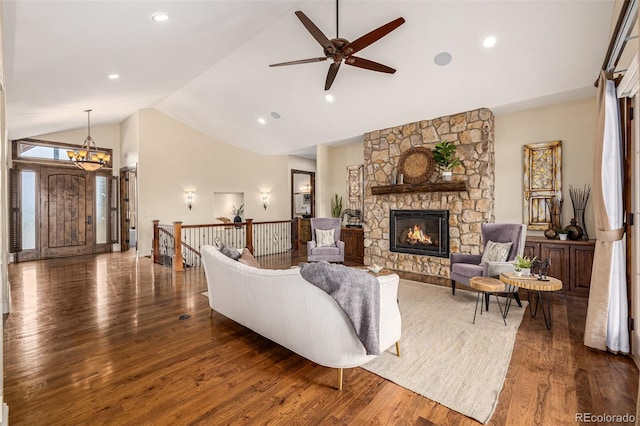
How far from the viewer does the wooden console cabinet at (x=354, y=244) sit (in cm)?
757

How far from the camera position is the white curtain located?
2.85 m

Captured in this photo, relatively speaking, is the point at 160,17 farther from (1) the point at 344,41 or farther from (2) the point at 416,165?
(2) the point at 416,165

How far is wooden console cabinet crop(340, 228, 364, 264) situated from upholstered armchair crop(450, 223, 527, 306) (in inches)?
118

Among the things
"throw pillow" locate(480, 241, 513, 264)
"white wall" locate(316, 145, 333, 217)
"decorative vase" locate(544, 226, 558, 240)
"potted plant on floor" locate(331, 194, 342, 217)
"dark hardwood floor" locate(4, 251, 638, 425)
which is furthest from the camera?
"potted plant on floor" locate(331, 194, 342, 217)

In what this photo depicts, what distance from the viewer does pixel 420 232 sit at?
246 inches

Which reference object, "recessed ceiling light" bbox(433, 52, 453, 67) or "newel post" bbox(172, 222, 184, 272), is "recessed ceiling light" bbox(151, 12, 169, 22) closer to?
"recessed ceiling light" bbox(433, 52, 453, 67)

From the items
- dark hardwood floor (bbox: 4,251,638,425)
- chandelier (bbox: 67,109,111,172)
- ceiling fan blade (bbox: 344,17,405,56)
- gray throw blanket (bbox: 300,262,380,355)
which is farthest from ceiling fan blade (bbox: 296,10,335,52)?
chandelier (bbox: 67,109,111,172)

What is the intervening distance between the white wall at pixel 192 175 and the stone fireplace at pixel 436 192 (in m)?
4.22

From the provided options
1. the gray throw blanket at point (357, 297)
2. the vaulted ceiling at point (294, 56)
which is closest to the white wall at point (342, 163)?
the vaulted ceiling at point (294, 56)

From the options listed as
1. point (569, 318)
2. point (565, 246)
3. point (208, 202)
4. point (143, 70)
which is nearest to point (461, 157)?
point (565, 246)

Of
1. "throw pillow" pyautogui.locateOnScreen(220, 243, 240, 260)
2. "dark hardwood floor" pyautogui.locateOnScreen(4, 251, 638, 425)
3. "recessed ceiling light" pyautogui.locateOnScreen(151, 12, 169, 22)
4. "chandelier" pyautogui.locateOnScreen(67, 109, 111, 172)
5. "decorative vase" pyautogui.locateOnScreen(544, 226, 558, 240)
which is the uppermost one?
"recessed ceiling light" pyautogui.locateOnScreen(151, 12, 169, 22)

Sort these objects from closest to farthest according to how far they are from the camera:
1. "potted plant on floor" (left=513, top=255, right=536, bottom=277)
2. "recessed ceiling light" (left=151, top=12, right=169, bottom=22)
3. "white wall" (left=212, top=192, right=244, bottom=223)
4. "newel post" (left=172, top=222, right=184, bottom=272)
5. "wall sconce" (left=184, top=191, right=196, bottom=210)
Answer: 1. "recessed ceiling light" (left=151, top=12, right=169, bottom=22)
2. "potted plant on floor" (left=513, top=255, right=536, bottom=277)
3. "newel post" (left=172, top=222, right=184, bottom=272)
4. "wall sconce" (left=184, top=191, right=196, bottom=210)
5. "white wall" (left=212, top=192, right=244, bottom=223)

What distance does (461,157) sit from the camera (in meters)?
5.64

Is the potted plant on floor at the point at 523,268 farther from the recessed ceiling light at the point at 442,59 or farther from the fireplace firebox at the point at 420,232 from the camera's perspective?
the recessed ceiling light at the point at 442,59
